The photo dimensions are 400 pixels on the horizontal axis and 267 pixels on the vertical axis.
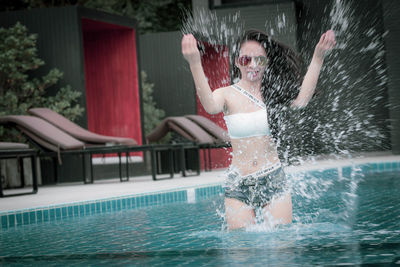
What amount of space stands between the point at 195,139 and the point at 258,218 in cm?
718

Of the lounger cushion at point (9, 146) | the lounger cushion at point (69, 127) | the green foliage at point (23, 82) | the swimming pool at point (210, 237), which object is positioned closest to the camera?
the swimming pool at point (210, 237)

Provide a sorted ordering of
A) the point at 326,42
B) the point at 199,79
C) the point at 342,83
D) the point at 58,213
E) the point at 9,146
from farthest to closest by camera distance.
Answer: the point at 342,83
the point at 9,146
the point at 58,213
the point at 326,42
the point at 199,79

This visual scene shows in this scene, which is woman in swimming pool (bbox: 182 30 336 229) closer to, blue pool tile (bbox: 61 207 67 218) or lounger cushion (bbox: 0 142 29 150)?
blue pool tile (bbox: 61 207 67 218)

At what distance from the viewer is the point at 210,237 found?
3.75 metres

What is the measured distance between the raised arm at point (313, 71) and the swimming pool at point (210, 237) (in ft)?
2.46

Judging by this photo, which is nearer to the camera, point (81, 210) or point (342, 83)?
point (81, 210)

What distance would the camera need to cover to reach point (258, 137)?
11.2ft

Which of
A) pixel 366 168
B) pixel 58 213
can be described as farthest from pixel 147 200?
pixel 366 168

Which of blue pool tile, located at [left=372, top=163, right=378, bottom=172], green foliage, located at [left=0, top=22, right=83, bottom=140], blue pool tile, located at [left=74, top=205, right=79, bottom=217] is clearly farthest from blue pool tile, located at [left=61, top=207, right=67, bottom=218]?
blue pool tile, located at [left=372, top=163, right=378, bottom=172]

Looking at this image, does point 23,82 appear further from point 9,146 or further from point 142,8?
point 142,8

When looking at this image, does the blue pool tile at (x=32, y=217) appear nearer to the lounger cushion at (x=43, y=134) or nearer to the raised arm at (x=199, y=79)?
the raised arm at (x=199, y=79)

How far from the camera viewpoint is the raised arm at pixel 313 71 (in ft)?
10.7

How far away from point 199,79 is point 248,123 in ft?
1.79

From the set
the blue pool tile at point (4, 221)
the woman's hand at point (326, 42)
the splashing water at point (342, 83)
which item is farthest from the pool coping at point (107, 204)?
the splashing water at point (342, 83)
